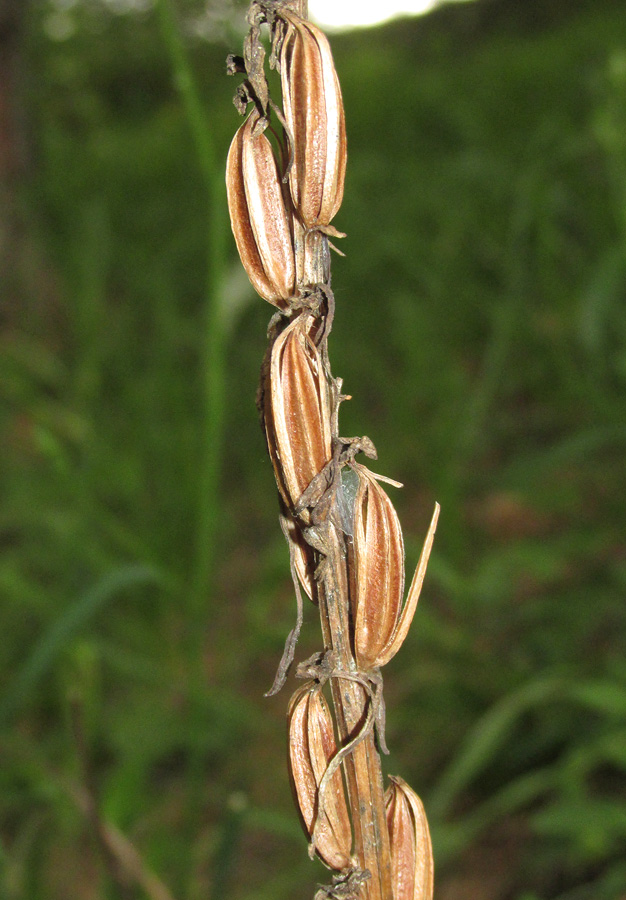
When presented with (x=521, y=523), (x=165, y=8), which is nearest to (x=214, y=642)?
(x=521, y=523)

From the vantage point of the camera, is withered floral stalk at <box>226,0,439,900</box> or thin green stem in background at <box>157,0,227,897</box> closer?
withered floral stalk at <box>226,0,439,900</box>

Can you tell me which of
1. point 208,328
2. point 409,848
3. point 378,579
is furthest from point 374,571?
point 208,328

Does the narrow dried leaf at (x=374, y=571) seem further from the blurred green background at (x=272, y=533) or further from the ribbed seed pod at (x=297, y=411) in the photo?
the blurred green background at (x=272, y=533)

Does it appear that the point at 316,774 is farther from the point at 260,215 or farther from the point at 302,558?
the point at 260,215

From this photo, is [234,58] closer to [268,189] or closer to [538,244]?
[268,189]

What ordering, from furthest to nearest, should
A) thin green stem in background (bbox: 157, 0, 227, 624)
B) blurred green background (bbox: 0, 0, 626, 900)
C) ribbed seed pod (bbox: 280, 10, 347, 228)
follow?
blurred green background (bbox: 0, 0, 626, 900) < thin green stem in background (bbox: 157, 0, 227, 624) < ribbed seed pod (bbox: 280, 10, 347, 228)

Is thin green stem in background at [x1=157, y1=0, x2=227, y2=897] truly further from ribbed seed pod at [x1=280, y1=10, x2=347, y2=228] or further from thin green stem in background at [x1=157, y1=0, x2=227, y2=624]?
ribbed seed pod at [x1=280, y1=10, x2=347, y2=228]

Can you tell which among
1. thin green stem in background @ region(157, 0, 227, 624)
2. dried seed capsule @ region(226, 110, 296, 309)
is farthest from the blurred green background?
dried seed capsule @ region(226, 110, 296, 309)
